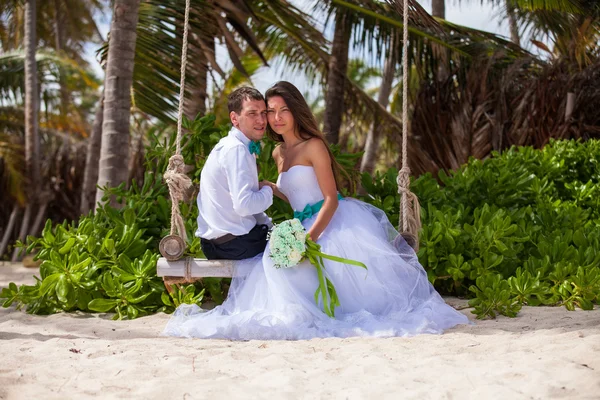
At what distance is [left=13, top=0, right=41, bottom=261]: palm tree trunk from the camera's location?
11.1m

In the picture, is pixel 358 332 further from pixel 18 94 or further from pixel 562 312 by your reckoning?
pixel 18 94

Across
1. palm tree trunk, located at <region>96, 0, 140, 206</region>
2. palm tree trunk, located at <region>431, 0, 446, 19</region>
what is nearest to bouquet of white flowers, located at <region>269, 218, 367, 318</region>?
palm tree trunk, located at <region>96, 0, 140, 206</region>

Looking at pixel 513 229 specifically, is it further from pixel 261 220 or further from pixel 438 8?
pixel 438 8

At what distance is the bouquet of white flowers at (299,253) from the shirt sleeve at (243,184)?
171 mm

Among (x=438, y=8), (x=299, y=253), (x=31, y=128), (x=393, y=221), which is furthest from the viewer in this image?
(x=31, y=128)

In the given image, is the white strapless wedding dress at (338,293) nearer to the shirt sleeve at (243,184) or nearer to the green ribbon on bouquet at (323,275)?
the green ribbon on bouquet at (323,275)

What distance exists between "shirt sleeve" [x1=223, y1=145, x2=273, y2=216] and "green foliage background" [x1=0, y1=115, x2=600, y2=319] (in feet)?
2.79

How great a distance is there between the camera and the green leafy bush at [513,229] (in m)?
4.12

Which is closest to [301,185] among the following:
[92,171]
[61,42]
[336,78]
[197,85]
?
[197,85]

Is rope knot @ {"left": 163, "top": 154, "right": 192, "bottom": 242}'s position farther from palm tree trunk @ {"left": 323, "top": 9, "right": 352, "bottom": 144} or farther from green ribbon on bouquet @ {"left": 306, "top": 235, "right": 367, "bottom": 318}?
palm tree trunk @ {"left": 323, "top": 9, "right": 352, "bottom": 144}

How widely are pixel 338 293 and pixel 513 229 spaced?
1421 mm

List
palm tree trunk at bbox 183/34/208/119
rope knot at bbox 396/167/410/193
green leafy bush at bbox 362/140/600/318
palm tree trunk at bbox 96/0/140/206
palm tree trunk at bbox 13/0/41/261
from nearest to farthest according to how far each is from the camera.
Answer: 1. rope knot at bbox 396/167/410/193
2. green leafy bush at bbox 362/140/600/318
3. palm tree trunk at bbox 96/0/140/206
4. palm tree trunk at bbox 183/34/208/119
5. palm tree trunk at bbox 13/0/41/261

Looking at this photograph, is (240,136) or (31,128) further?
(31,128)

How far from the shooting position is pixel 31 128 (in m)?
11.5
